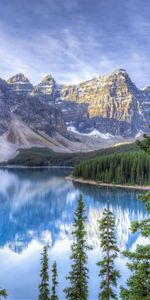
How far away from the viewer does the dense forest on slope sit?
136 meters

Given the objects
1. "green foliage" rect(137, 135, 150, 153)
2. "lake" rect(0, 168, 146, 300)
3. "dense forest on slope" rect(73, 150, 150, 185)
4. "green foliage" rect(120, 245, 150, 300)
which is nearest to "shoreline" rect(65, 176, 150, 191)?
"dense forest on slope" rect(73, 150, 150, 185)

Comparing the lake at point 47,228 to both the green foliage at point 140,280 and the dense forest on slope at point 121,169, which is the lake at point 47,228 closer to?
the dense forest on slope at point 121,169

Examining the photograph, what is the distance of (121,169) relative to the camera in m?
139

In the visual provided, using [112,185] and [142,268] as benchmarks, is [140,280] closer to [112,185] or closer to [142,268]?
[142,268]

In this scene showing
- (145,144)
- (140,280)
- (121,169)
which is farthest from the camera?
(121,169)

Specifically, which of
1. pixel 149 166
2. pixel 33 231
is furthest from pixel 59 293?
pixel 149 166

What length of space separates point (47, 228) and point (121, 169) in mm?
72174

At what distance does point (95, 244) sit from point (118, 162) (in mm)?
99227

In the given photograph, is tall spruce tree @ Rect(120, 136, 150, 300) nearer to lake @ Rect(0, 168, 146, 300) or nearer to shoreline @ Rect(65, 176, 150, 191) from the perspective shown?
lake @ Rect(0, 168, 146, 300)

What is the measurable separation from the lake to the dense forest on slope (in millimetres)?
12315

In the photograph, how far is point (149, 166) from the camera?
138 meters

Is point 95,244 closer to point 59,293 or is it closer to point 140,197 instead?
point 59,293

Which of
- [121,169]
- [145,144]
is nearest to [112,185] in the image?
[121,169]

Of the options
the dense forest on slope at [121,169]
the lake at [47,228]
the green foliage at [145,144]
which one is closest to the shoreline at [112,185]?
the dense forest on slope at [121,169]
